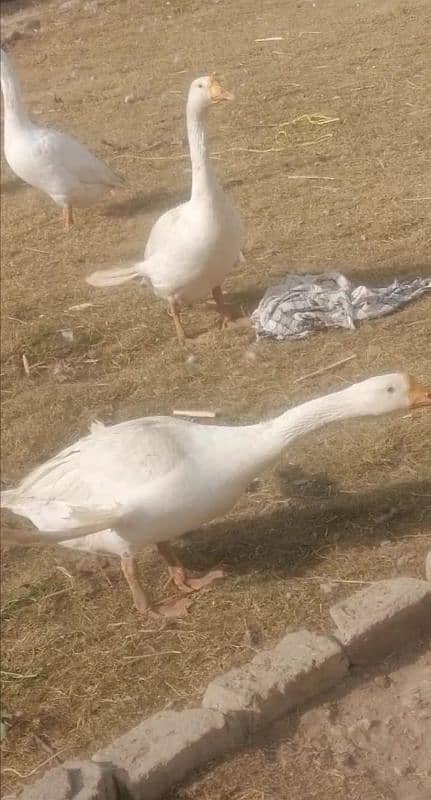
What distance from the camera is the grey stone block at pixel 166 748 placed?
2.99m

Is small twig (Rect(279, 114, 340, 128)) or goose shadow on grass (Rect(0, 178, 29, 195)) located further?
goose shadow on grass (Rect(0, 178, 29, 195))

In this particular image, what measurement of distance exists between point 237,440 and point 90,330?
2.73m

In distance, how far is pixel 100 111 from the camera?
10.3 meters

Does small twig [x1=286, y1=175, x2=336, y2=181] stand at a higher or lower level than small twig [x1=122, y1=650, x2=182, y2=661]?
higher

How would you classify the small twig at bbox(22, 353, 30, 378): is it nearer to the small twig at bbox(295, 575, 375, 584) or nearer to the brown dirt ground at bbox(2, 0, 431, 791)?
the brown dirt ground at bbox(2, 0, 431, 791)

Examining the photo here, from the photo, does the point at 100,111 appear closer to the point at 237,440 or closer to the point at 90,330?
the point at 90,330

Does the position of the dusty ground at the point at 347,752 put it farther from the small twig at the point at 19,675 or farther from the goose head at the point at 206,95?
the goose head at the point at 206,95

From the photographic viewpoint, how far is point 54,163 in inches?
311

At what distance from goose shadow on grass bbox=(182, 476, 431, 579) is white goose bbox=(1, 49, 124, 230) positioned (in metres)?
4.34

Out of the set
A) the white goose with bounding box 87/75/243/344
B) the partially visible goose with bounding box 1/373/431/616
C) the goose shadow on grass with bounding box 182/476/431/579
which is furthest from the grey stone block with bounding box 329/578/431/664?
the white goose with bounding box 87/75/243/344

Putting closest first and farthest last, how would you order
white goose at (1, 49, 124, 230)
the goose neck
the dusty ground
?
the dusty ground → the goose neck → white goose at (1, 49, 124, 230)

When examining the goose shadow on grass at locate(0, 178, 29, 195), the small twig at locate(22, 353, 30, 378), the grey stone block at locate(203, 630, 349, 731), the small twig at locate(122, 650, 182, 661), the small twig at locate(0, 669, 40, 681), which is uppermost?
the goose shadow on grass at locate(0, 178, 29, 195)

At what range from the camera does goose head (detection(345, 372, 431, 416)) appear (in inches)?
139

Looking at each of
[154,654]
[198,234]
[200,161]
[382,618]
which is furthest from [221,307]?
[382,618]
